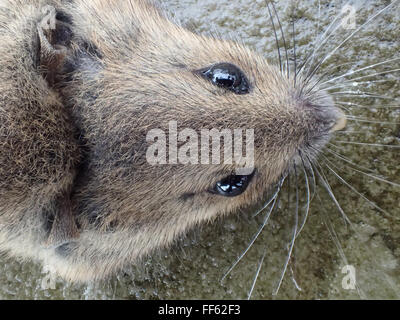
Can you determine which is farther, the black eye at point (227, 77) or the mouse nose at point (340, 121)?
the mouse nose at point (340, 121)

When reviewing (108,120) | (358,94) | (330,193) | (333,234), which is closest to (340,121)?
(358,94)

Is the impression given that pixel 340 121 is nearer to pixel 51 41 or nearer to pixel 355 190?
pixel 355 190

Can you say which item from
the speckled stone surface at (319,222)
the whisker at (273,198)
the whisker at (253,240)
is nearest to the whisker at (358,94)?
the speckled stone surface at (319,222)

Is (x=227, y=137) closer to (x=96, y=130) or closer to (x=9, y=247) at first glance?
(x=96, y=130)

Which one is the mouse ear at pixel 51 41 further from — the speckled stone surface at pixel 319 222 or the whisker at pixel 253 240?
the whisker at pixel 253 240

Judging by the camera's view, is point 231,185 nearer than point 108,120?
No
